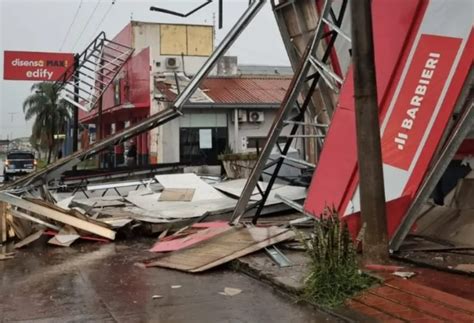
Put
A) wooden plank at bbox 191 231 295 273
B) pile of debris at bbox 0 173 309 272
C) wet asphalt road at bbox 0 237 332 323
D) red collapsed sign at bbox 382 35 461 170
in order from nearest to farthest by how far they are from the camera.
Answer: wet asphalt road at bbox 0 237 332 323
red collapsed sign at bbox 382 35 461 170
wooden plank at bbox 191 231 295 273
pile of debris at bbox 0 173 309 272

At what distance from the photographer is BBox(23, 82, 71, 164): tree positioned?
53809mm

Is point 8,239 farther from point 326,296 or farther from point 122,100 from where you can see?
point 122,100

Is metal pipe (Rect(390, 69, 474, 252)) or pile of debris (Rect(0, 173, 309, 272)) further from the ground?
metal pipe (Rect(390, 69, 474, 252))

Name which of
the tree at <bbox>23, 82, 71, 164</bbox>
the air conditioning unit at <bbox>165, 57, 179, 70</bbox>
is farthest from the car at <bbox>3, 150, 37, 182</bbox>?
the tree at <bbox>23, 82, 71, 164</bbox>

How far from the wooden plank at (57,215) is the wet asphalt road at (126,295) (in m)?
1.44

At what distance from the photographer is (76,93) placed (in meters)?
28.9

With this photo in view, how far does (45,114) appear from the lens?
57.8 metres

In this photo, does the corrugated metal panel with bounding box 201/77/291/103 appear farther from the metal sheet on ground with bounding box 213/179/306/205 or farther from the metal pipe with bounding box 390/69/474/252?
the metal pipe with bounding box 390/69/474/252

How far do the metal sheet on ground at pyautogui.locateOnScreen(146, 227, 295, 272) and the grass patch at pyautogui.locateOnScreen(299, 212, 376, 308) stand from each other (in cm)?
205

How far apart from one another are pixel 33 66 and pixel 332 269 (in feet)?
110

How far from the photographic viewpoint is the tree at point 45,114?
177 ft

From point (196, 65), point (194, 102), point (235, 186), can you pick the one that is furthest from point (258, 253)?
point (196, 65)

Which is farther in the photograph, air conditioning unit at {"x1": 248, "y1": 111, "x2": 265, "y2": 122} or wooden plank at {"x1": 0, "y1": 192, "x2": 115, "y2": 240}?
air conditioning unit at {"x1": 248, "y1": 111, "x2": 265, "y2": 122}

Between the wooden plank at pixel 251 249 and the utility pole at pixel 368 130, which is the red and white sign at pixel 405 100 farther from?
the utility pole at pixel 368 130
